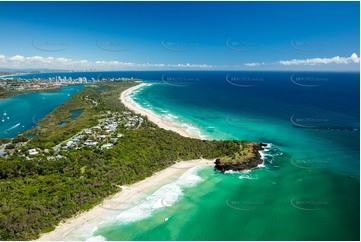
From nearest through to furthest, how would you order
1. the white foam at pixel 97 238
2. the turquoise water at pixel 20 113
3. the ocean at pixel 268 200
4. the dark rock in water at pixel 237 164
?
the white foam at pixel 97 238, the ocean at pixel 268 200, the dark rock in water at pixel 237 164, the turquoise water at pixel 20 113

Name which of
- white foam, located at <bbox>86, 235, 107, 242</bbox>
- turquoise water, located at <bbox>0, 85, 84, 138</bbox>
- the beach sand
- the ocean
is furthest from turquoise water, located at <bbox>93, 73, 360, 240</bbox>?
turquoise water, located at <bbox>0, 85, 84, 138</bbox>

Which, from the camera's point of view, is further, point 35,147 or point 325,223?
point 35,147

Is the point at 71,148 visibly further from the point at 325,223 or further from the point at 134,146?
the point at 325,223

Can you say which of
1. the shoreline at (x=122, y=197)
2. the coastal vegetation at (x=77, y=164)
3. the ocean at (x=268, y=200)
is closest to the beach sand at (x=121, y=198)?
the shoreline at (x=122, y=197)

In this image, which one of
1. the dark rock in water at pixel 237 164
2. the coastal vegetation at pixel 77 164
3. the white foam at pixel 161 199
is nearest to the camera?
the coastal vegetation at pixel 77 164

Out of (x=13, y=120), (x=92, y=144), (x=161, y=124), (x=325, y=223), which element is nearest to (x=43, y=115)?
(x=13, y=120)

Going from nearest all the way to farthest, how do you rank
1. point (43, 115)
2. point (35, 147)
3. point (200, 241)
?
point (200, 241), point (35, 147), point (43, 115)

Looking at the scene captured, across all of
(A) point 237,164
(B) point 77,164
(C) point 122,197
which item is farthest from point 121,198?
(A) point 237,164

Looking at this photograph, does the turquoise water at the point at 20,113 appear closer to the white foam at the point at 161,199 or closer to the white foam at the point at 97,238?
the white foam at the point at 161,199
